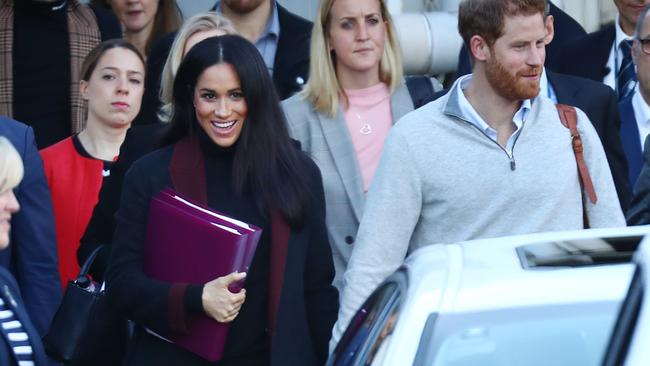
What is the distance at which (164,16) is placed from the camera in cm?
841

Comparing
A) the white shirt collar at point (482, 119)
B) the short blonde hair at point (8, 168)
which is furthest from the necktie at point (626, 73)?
the short blonde hair at point (8, 168)

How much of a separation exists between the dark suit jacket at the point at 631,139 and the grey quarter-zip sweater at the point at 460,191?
1.56 meters

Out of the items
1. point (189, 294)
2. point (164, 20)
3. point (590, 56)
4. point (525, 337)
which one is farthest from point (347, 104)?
point (525, 337)

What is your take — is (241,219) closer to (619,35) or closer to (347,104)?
(347,104)

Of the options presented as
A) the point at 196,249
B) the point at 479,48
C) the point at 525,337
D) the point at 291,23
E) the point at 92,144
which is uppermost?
the point at 479,48

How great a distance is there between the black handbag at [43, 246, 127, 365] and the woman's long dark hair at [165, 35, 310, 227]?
2.23ft

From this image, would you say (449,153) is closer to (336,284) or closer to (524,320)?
(336,284)

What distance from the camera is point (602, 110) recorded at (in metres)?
6.06

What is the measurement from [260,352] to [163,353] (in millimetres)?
329

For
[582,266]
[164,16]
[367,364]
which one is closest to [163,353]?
[367,364]

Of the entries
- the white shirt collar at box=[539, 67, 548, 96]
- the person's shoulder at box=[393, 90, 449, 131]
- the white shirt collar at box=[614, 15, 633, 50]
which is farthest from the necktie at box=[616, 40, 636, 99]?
the person's shoulder at box=[393, 90, 449, 131]

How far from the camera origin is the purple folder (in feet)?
16.2

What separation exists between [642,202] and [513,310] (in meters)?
2.10

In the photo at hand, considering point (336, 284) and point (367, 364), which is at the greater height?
point (367, 364)
